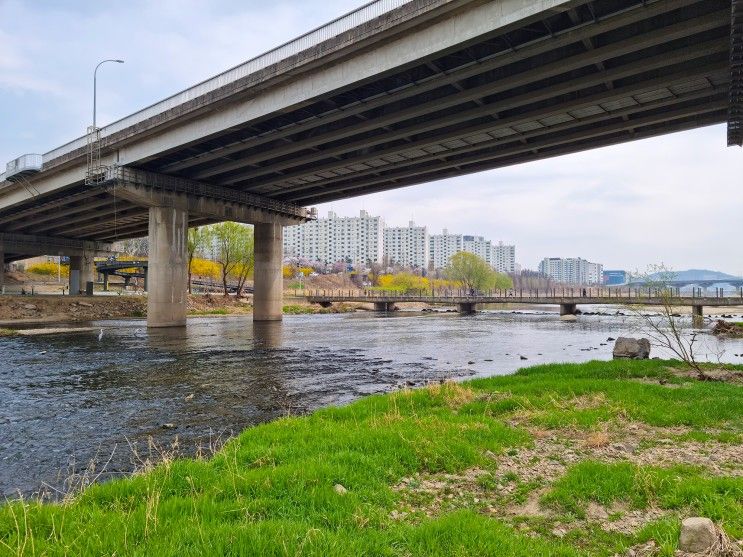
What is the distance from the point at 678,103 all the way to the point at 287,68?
22308 mm

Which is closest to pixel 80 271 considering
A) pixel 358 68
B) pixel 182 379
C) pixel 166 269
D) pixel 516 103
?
pixel 166 269

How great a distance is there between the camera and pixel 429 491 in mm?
6539

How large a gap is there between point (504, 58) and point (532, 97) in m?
4.05

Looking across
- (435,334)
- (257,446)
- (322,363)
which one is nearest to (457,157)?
(435,334)

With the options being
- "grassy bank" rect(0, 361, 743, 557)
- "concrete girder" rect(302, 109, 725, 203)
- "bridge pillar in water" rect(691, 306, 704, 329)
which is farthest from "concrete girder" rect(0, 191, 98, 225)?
"bridge pillar in water" rect(691, 306, 704, 329)

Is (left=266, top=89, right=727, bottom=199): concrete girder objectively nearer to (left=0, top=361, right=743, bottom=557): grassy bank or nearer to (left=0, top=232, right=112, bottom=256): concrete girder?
(left=0, top=361, right=743, bottom=557): grassy bank

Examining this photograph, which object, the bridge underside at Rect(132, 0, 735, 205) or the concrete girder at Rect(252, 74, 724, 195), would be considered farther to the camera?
the concrete girder at Rect(252, 74, 724, 195)

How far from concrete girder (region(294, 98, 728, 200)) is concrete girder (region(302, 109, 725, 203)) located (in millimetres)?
1149

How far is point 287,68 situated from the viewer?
2758 centimetres

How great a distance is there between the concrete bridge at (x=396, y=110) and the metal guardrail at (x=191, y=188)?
169 mm

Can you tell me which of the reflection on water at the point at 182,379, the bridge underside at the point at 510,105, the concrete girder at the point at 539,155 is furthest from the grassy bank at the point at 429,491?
the concrete girder at the point at 539,155

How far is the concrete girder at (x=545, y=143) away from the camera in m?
27.4

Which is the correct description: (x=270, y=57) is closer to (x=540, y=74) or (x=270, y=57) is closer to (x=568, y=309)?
(x=540, y=74)

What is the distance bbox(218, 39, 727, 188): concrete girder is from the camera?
20.8 metres
